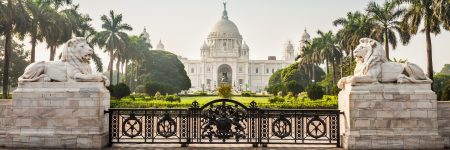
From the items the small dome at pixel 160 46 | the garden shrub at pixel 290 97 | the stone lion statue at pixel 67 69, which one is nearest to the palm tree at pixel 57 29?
the garden shrub at pixel 290 97

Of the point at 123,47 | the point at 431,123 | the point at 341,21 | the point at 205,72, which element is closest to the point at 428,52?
the point at 341,21

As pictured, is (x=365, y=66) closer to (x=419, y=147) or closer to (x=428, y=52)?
(x=419, y=147)

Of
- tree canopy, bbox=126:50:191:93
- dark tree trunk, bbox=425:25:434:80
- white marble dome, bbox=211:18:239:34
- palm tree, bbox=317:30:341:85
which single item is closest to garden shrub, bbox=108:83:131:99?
dark tree trunk, bbox=425:25:434:80

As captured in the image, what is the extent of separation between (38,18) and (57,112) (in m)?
21.6

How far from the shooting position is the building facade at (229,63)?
11694 centimetres

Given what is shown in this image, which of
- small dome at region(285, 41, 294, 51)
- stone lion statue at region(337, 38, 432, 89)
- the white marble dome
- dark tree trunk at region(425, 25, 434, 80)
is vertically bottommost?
stone lion statue at region(337, 38, 432, 89)

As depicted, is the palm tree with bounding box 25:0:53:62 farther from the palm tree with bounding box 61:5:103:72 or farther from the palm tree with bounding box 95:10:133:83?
the palm tree with bounding box 95:10:133:83

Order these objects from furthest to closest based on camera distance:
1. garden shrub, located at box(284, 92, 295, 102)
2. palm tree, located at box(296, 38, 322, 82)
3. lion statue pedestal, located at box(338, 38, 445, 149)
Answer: palm tree, located at box(296, 38, 322, 82), garden shrub, located at box(284, 92, 295, 102), lion statue pedestal, located at box(338, 38, 445, 149)

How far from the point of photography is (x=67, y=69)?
9031 millimetres

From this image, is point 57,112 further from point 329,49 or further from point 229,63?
point 229,63

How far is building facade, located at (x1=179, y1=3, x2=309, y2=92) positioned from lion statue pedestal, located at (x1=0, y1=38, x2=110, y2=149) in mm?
105591

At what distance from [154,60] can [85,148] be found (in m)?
50.3

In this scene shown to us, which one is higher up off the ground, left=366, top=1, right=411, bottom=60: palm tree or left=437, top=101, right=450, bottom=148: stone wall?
left=366, top=1, right=411, bottom=60: palm tree

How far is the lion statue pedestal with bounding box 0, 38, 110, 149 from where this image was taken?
349 inches
